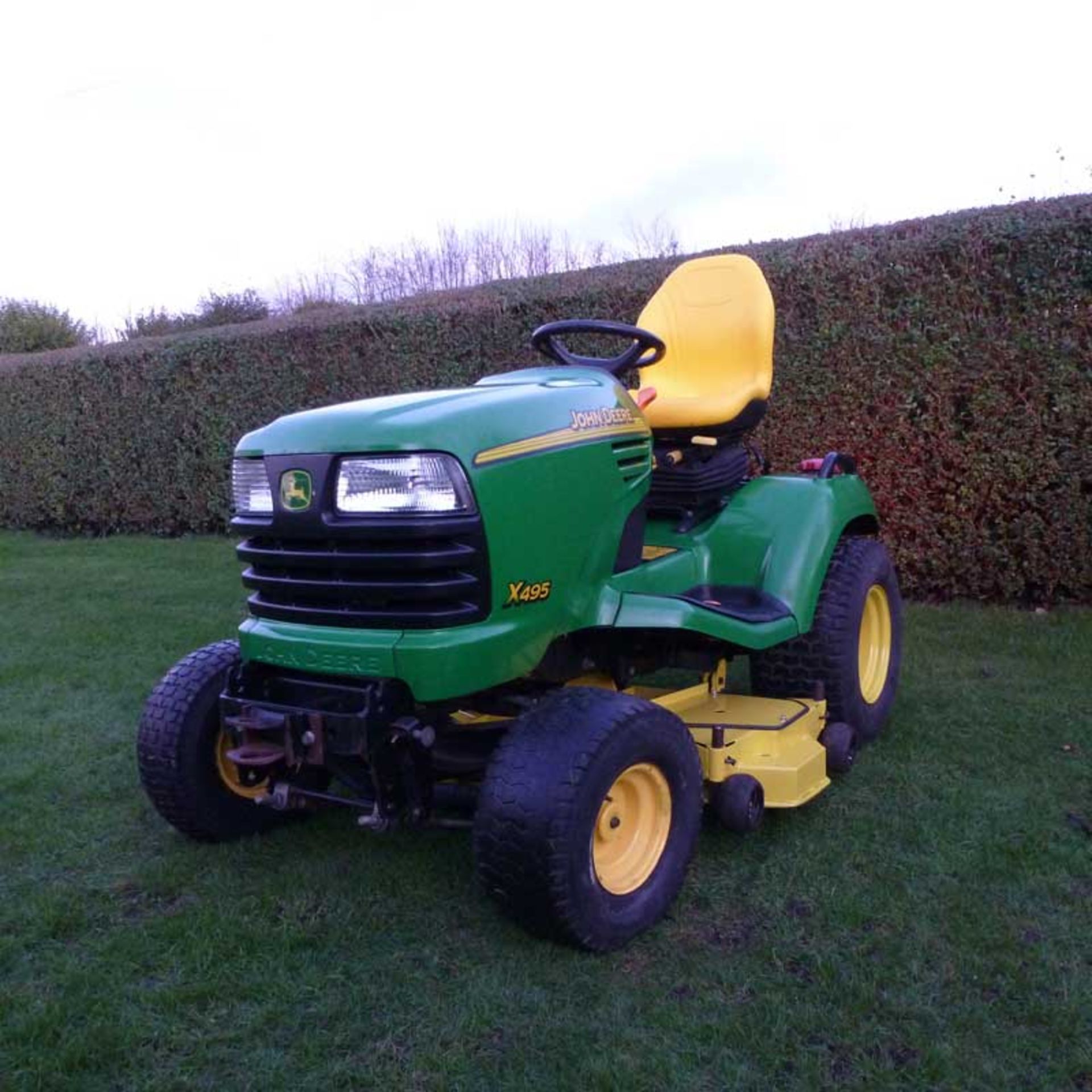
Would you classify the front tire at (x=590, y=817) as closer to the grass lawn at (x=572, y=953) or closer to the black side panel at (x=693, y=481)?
the grass lawn at (x=572, y=953)

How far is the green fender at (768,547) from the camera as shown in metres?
3.60

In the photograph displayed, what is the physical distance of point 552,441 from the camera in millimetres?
2980

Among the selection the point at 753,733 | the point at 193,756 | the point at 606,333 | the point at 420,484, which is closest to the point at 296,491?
the point at 420,484

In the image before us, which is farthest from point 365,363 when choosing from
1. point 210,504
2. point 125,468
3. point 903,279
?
point 903,279

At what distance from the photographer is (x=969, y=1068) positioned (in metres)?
2.34

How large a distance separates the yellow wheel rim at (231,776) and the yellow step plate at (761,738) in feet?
4.29

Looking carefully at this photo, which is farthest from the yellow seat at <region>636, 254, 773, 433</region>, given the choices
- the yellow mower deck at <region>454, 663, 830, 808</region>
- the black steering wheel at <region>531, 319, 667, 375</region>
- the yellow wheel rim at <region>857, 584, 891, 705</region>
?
the yellow wheel rim at <region>857, 584, 891, 705</region>

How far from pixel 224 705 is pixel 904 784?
2.30 m

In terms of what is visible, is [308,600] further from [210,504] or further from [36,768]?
[210,504]

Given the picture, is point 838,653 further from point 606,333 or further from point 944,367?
point 944,367

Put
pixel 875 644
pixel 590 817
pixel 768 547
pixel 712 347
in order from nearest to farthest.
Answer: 1. pixel 590 817
2. pixel 768 547
3. pixel 712 347
4. pixel 875 644

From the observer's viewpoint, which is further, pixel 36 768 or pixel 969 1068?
pixel 36 768

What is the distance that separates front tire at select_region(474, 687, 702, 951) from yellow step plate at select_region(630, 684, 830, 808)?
32 cm

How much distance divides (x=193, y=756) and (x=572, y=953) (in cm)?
130
